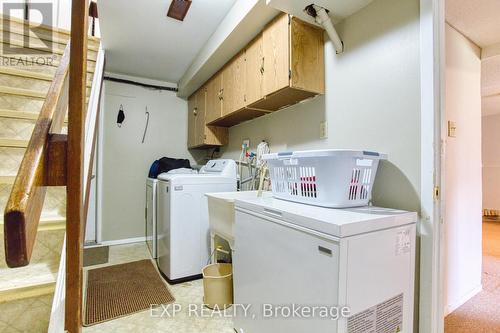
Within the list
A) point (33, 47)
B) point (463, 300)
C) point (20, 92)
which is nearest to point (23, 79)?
point (20, 92)

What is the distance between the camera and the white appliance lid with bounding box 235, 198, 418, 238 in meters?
0.90

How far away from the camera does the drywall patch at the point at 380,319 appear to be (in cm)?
93

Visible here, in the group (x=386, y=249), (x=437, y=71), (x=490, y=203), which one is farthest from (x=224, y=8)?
(x=490, y=203)

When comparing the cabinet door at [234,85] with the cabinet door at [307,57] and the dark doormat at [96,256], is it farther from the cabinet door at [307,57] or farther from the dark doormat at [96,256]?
the dark doormat at [96,256]

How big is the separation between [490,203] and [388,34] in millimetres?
5943

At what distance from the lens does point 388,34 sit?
1383mm

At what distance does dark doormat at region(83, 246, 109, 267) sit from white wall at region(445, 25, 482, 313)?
3.23 m

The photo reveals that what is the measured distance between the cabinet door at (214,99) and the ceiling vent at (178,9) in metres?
0.69

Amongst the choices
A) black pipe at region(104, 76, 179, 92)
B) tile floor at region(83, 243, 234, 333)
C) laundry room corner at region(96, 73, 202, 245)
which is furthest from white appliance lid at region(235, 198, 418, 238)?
black pipe at region(104, 76, 179, 92)

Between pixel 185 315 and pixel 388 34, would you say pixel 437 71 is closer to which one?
pixel 388 34

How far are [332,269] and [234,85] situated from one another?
1.89 metres

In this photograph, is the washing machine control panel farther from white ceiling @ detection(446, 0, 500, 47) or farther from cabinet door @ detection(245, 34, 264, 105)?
white ceiling @ detection(446, 0, 500, 47)

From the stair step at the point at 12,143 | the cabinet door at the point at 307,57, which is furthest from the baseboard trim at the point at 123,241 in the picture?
the cabinet door at the point at 307,57

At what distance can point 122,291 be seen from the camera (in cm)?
212
